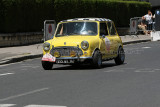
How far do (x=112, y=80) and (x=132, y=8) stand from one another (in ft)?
97.7

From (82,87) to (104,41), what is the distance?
5508 millimetres

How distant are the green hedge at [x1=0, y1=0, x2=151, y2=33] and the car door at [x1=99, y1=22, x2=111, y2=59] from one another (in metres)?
10.3

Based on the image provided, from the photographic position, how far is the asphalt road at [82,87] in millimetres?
9383

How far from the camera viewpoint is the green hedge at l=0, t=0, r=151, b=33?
27.2 m

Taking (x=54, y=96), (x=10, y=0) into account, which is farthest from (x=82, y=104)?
(x=10, y=0)

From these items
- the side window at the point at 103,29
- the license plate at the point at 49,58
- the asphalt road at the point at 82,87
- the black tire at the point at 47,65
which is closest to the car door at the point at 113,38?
the side window at the point at 103,29

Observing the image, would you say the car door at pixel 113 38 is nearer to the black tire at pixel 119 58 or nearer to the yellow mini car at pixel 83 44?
the yellow mini car at pixel 83 44

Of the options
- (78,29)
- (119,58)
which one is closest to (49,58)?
(78,29)

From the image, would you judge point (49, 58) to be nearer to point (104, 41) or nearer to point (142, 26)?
point (104, 41)

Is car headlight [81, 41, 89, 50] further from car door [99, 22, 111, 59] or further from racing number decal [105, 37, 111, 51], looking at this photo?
racing number decal [105, 37, 111, 51]

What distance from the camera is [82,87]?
11.5 metres

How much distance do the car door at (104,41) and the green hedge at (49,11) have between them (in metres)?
10.3

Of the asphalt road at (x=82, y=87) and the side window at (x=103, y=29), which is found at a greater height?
the side window at (x=103, y=29)

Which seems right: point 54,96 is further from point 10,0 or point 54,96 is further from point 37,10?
point 37,10
